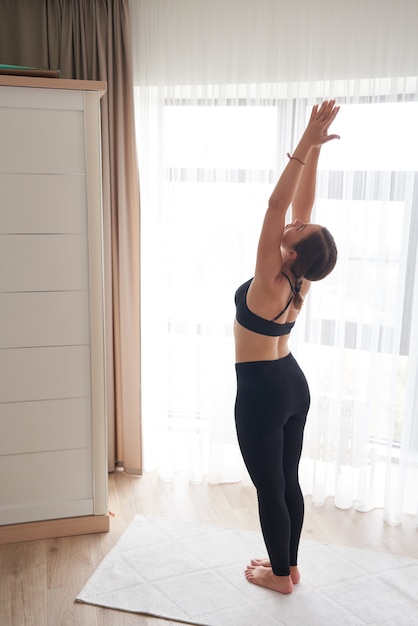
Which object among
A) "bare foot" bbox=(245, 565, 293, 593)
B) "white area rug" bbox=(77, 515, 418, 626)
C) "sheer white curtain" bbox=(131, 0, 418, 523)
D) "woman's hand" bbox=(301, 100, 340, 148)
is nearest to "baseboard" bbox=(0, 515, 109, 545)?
"white area rug" bbox=(77, 515, 418, 626)

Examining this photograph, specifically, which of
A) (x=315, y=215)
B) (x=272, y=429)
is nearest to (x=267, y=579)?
(x=272, y=429)

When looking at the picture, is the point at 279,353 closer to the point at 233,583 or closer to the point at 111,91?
the point at 233,583

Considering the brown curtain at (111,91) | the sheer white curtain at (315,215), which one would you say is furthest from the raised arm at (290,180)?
the brown curtain at (111,91)

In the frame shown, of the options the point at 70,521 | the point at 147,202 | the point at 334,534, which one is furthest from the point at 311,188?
the point at 70,521

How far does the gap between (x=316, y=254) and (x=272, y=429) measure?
2.15 feet

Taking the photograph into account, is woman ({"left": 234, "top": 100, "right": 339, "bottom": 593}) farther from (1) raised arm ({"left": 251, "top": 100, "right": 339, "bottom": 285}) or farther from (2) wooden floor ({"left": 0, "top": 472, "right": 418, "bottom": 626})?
(2) wooden floor ({"left": 0, "top": 472, "right": 418, "bottom": 626})

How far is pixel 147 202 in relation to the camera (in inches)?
123

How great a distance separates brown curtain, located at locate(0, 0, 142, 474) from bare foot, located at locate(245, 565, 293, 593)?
1170 mm

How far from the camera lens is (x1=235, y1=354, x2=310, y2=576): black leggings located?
7.27 ft

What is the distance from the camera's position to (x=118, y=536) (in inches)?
109

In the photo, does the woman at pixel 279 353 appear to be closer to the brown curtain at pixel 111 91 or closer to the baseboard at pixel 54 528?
the baseboard at pixel 54 528

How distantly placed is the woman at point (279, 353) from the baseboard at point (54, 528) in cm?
78

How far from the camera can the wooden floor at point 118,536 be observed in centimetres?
224

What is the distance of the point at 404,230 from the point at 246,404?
116 cm
